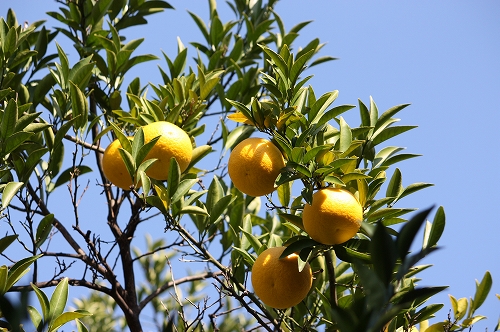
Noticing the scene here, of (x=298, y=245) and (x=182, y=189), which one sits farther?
(x=182, y=189)

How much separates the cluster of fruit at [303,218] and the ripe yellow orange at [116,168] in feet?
1.36

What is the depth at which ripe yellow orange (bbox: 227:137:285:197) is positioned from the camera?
1612 millimetres

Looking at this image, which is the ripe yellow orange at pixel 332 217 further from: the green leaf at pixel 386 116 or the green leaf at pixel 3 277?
the green leaf at pixel 3 277

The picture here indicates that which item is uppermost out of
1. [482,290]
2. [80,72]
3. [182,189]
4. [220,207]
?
[80,72]

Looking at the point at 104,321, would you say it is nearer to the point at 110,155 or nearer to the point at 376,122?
the point at 110,155

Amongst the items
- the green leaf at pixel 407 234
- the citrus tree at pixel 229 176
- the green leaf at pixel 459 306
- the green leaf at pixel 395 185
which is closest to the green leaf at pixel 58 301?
the citrus tree at pixel 229 176

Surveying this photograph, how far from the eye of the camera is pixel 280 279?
1622 millimetres

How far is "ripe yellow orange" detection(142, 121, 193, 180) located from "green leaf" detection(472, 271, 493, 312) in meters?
1.20

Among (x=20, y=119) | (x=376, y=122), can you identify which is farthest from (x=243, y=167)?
(x=20, y=119)

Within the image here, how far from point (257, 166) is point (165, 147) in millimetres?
389

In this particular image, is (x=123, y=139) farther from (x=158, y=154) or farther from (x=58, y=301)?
(x=58, y=301)

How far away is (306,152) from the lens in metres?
1.60

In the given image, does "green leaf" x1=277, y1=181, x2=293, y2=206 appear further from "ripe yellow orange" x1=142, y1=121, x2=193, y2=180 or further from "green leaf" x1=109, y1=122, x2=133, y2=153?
"green leaf" x1=109, y1=122, x2=133, y2=153

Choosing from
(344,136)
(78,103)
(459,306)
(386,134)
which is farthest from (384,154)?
(78,103)
